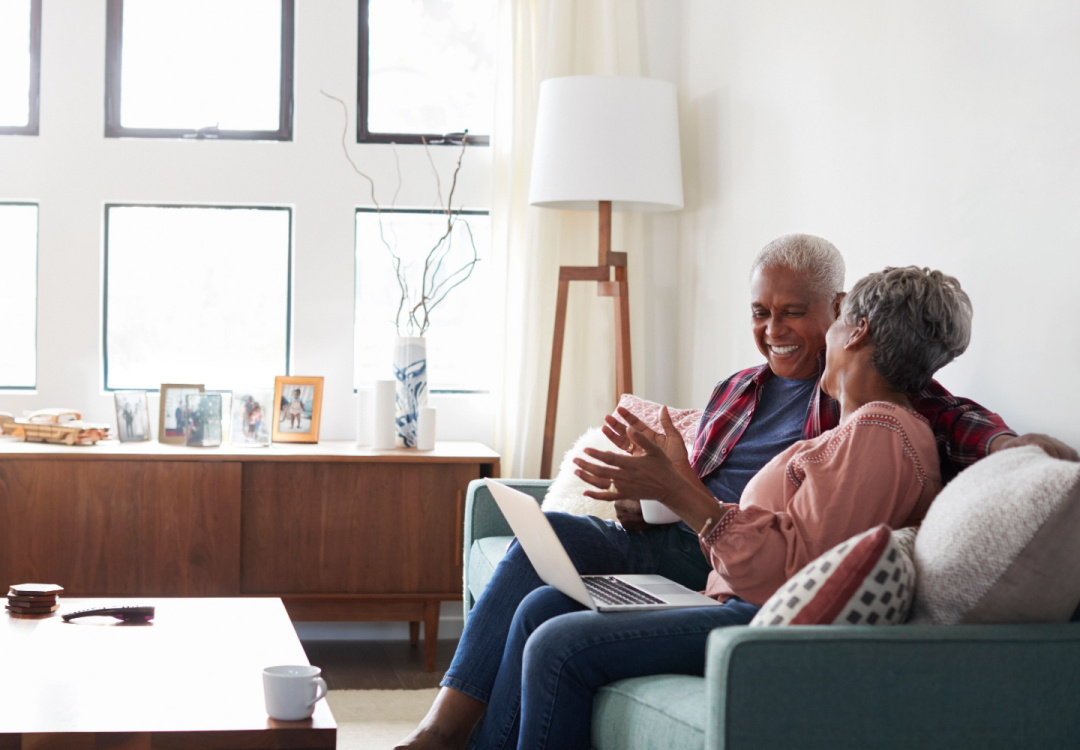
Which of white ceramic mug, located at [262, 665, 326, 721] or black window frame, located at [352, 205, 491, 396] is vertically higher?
black window frame, located at [352, 205, 491, 396]

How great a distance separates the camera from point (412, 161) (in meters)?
3.74

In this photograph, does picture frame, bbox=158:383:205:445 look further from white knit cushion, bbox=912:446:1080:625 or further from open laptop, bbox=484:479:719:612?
white knit cushion, bbox=912:446:1080:625

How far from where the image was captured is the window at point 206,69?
366 cm

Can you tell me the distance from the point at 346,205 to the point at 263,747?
2.56m

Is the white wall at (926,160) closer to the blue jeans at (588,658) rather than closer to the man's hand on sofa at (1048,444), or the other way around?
the man's hand on sofa at (1048,444)

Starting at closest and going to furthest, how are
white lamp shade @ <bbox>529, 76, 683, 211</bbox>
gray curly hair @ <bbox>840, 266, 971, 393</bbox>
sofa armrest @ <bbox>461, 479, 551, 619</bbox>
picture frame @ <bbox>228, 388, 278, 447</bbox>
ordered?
gray curly hair @ <bbox>840, 266, 971, 393</bbox>
sofa armrest @ <bbox>461, 479, 551, 619</bbox>
white lamp shade @ <bbox>529, 76, 683, 211</bbox>
picture frame @ <bbox>228, 388, 278, 447</bbox>

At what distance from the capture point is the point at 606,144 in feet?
10.4

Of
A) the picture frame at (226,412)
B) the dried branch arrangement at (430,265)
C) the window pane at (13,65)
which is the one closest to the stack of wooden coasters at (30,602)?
the picture frame at (226,412)

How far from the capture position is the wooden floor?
3.08 m

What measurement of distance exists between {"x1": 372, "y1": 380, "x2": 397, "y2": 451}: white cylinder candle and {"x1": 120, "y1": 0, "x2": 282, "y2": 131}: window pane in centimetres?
112

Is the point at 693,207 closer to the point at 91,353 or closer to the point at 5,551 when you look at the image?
the point at 91,353

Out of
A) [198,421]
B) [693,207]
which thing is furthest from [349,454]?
[693,207]

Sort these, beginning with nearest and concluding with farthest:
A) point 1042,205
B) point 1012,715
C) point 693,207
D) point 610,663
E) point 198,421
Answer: point 1012,715
point 610,663
point 1042,205
point 198,421
point 693,207

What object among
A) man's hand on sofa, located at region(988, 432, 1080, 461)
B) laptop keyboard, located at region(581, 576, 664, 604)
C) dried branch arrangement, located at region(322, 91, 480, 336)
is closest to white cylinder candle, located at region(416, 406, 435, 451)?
dried branch arrangement, located at region(322, 91, 480, 336)
